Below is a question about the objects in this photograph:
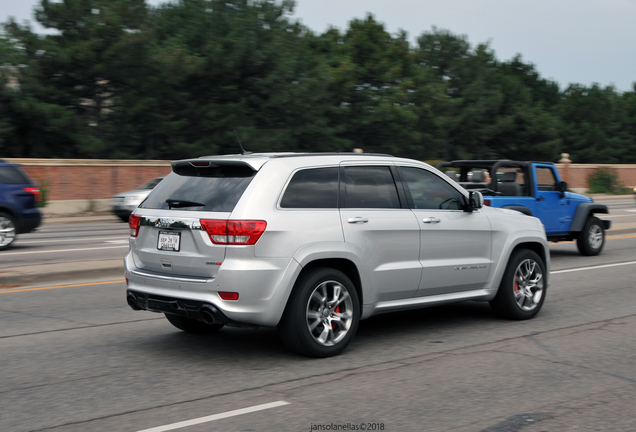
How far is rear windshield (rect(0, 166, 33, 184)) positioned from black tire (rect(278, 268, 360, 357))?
1157 centimetres

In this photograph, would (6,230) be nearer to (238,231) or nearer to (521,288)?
(238,231)

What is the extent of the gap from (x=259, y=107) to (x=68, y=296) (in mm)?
31627

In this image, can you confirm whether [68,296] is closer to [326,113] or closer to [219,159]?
[219,159]

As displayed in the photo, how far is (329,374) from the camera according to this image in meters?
5.73

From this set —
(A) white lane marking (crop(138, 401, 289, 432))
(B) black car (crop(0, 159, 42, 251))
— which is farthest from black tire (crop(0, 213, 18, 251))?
(A) white lane marking (crop(138, 401, 289, 432))

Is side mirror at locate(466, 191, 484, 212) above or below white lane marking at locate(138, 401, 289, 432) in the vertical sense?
above

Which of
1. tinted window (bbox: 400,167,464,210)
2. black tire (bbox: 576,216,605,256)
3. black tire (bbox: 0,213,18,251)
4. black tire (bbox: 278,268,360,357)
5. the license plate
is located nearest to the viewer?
black tire (bbox: 278,268,360,357)

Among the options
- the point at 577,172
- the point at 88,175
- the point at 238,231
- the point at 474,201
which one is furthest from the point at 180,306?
the point at 577,172

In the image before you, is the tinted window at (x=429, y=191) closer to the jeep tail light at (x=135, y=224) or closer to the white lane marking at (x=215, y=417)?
the jeep tail light at (x=135, y=224)

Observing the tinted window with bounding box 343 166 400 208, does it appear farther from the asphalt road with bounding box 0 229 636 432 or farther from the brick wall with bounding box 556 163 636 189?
the brick wall with bounding box 556 163 636 189

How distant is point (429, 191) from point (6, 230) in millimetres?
11247

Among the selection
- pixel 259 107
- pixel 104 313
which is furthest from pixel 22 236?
pixel 259 107

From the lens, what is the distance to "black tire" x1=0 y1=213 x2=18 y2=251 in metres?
15.3

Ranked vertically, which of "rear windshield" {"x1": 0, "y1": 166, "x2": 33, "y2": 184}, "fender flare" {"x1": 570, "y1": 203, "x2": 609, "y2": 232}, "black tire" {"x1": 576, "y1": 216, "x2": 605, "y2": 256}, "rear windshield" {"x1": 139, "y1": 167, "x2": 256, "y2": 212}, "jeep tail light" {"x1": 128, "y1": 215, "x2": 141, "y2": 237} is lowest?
"black tire" {"x1": 576, "y1": 216, "x2": 605, "y2": 256}
